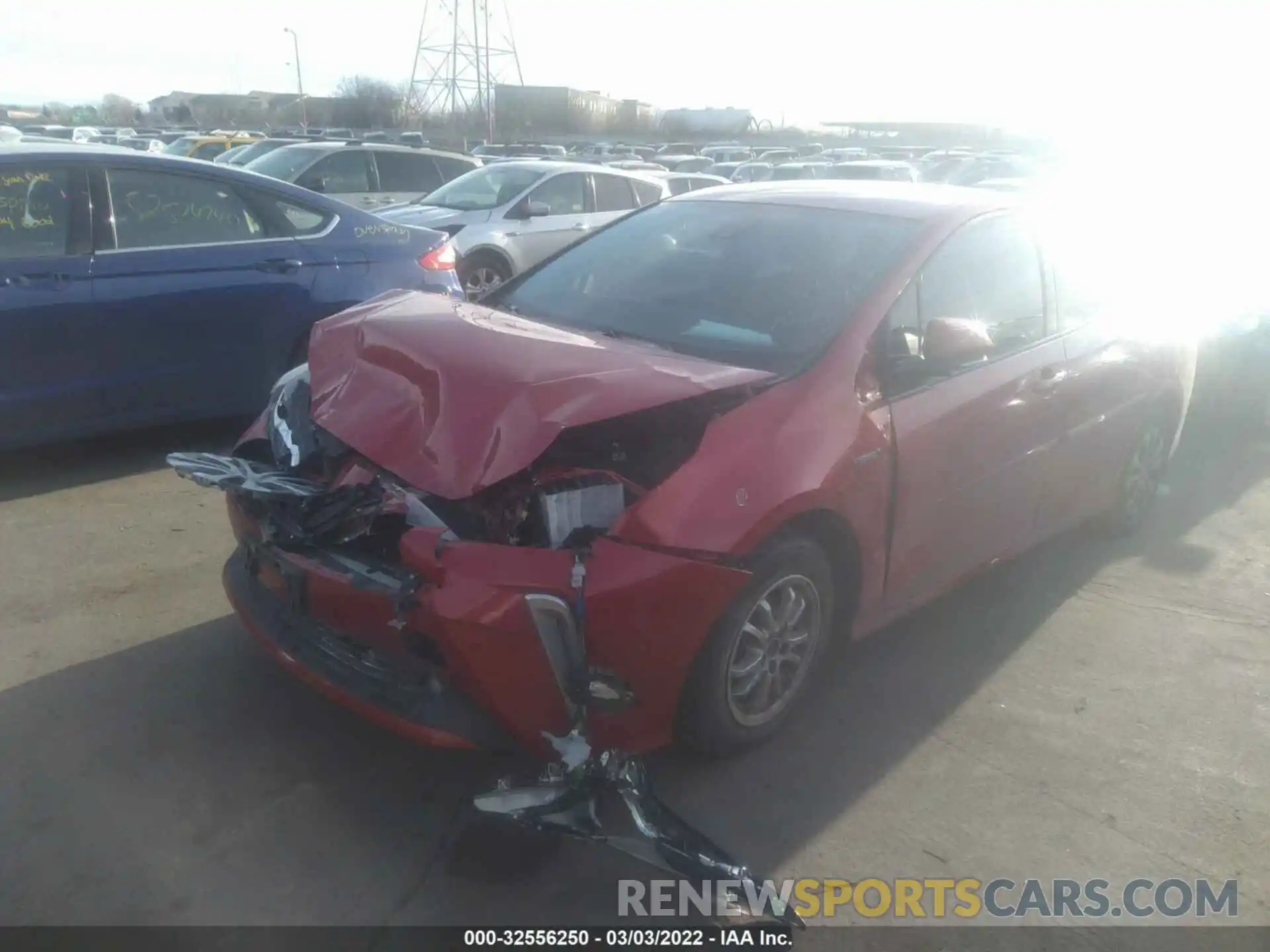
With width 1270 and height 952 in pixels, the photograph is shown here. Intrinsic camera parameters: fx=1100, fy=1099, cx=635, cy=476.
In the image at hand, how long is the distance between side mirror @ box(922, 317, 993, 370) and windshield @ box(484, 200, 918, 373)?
0.86ft

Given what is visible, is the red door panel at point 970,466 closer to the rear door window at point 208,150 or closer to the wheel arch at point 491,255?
the wheel arch at point 491,255

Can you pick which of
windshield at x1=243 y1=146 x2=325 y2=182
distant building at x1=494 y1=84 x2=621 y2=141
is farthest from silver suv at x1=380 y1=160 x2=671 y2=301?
distant building at x1=494 y1=84 x2=621 y2=141

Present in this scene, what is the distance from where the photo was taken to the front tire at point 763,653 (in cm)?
309

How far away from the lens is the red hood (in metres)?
2.86

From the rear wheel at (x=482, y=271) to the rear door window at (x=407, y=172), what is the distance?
139 inches

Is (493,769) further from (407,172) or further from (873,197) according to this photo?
(407,172)

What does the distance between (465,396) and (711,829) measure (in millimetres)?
1395

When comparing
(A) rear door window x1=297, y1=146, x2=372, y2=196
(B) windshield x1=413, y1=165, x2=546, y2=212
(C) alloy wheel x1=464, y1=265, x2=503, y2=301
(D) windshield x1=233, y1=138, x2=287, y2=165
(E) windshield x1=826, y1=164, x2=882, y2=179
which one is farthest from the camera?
(E) windshield x1=826, y1=164, x2=882, y2=179

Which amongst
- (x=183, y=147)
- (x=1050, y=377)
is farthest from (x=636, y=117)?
(x=1050, y=377)

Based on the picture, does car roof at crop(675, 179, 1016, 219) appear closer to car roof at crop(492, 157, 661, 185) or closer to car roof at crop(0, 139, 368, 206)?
car roof at crop(0, 139, 368, 206)

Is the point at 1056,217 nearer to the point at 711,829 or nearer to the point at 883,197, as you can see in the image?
the point at 883,197

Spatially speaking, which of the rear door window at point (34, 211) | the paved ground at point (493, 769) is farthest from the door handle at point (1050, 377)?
the rear door window at point (34, 211)

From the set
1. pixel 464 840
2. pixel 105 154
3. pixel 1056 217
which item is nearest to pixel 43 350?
pixel 105 154

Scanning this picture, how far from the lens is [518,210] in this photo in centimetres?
1088
